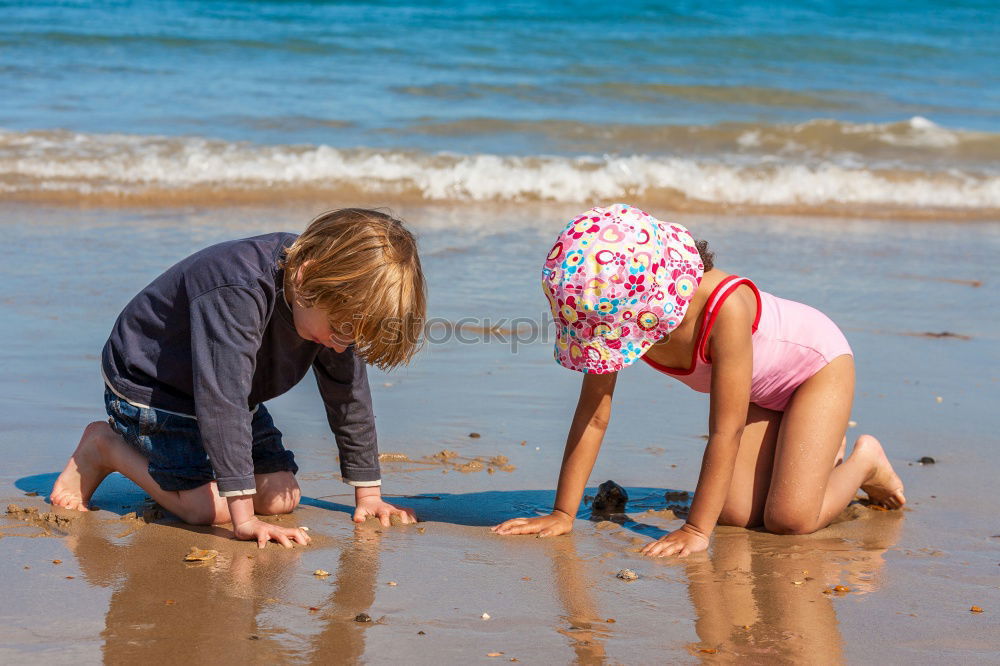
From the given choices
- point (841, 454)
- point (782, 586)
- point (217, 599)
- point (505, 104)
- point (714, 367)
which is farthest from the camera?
point (505, 104)

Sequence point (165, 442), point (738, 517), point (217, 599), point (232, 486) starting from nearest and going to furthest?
point (217, 599) < point (232, 486) < point (165, 442) < point (738, 517)

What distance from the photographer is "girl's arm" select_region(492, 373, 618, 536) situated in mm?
2686

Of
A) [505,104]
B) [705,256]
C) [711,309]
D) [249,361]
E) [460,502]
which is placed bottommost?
[460,502]

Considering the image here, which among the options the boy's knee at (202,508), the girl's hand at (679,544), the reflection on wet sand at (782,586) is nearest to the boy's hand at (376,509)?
the boy's knee at (202,508)

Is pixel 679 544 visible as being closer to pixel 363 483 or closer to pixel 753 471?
pixel 753 471

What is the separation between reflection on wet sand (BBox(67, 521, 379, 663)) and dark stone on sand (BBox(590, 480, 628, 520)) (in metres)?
0.64

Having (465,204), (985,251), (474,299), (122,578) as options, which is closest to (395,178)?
(465,204)

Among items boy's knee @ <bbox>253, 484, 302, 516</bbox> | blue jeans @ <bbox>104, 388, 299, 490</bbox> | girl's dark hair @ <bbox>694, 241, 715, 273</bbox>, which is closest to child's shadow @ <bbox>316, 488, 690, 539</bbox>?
boy's knee @ <bbox>253, 484, 302, 516</bbox>

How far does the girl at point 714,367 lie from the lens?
2.47 m

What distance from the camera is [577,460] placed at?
2.74 meters

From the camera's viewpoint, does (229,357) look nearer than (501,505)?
Yes

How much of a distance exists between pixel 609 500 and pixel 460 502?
1.32 feet

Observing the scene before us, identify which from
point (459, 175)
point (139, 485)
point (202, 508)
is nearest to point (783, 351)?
point (202, 508)

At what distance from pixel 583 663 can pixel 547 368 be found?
2314 millimetres
